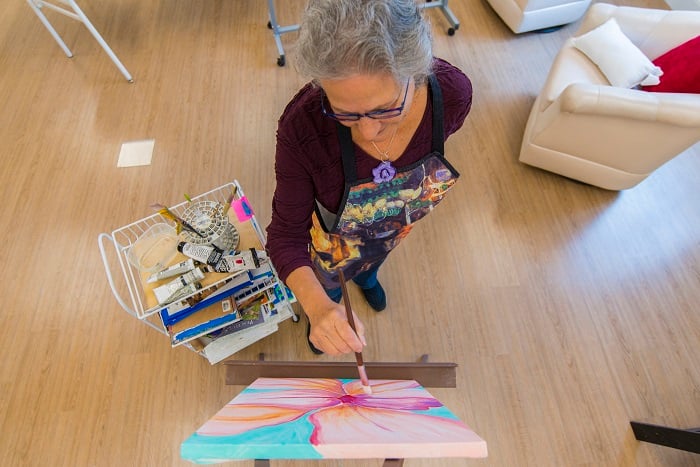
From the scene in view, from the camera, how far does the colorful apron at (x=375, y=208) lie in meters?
0.98

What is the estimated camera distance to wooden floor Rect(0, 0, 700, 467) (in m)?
1.68

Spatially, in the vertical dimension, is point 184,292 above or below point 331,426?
below

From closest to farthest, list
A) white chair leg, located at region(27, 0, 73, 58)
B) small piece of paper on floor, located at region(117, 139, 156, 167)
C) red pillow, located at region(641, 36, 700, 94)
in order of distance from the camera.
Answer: red pillow, located at region(641, 36, 700, 94)
small piece of paper on floor, located at region(117, 139, 156, 167)
white chair leg, located at region(27, 0, 73, 58)

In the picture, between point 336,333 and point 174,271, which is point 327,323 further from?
point 174,271

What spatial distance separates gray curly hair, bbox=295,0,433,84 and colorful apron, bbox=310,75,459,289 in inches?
9.1

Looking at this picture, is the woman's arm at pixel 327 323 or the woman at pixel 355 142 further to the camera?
the woman's arm at pixel 327 323

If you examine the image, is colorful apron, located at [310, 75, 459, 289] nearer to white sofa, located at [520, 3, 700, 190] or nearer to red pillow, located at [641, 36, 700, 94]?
white sofa, located at [520, 3, 700, 190]

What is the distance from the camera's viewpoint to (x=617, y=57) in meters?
2.01

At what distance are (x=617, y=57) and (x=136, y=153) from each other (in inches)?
108

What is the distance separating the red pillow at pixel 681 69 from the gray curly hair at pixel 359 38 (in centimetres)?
188

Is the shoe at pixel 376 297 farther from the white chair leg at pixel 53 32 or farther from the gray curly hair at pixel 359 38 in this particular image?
the white chair leg at pixel 53 32

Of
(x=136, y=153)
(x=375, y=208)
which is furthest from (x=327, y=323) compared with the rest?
(x=136, y=153)

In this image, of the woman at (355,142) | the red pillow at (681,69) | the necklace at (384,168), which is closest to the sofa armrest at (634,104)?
the red pillow at (681,69)

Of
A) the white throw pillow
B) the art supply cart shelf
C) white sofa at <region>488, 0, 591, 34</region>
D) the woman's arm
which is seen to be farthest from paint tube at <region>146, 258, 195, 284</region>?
white sofa at <region>488, 0, 591, 34</region>
